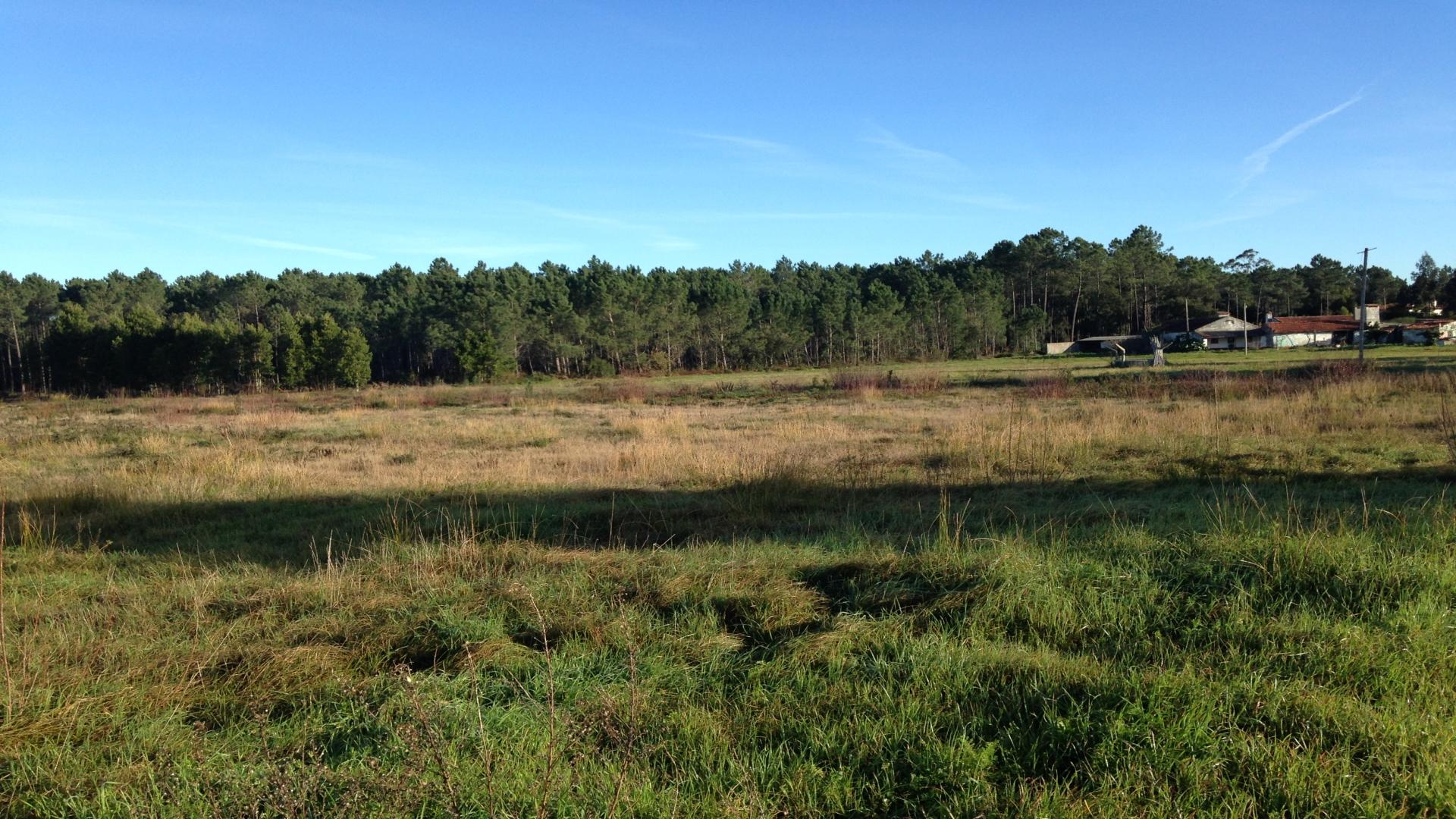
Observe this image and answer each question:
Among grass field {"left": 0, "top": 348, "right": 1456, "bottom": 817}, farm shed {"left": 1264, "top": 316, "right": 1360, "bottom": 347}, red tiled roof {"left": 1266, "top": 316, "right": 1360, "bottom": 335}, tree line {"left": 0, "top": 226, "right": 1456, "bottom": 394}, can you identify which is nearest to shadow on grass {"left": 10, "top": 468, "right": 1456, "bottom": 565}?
grass field {"left": 0, "top": 348, "right": 1456, "bottom": 817}

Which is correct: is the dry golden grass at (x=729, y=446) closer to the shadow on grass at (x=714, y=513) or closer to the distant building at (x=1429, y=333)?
the shadow on grass at (x=714, y=513)

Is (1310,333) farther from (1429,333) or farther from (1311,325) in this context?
(1429,333)

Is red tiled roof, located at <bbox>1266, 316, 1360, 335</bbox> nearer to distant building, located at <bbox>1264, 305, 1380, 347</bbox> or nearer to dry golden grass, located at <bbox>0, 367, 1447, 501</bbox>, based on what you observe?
distant building, located at <bbox>1264, 305, 1380, 347</bbox>

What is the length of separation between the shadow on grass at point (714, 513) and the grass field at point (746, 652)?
0.26 feet

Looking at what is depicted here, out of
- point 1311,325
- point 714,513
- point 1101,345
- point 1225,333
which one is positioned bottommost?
point 714,513

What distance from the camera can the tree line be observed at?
220ft

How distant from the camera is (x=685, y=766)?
Result: 338 centimetres

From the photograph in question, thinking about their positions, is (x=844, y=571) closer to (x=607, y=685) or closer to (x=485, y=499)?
(x=607, y=685)

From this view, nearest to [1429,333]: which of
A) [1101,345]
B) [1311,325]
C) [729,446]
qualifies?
[1311,325]

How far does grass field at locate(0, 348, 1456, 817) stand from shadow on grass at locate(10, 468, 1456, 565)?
8 cm

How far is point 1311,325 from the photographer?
8844 centimetres

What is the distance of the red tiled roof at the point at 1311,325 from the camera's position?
8706cm

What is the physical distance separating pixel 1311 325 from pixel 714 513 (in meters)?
101

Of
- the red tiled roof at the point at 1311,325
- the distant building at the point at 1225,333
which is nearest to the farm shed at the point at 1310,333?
the red tiled roof at the point at 1311,325
